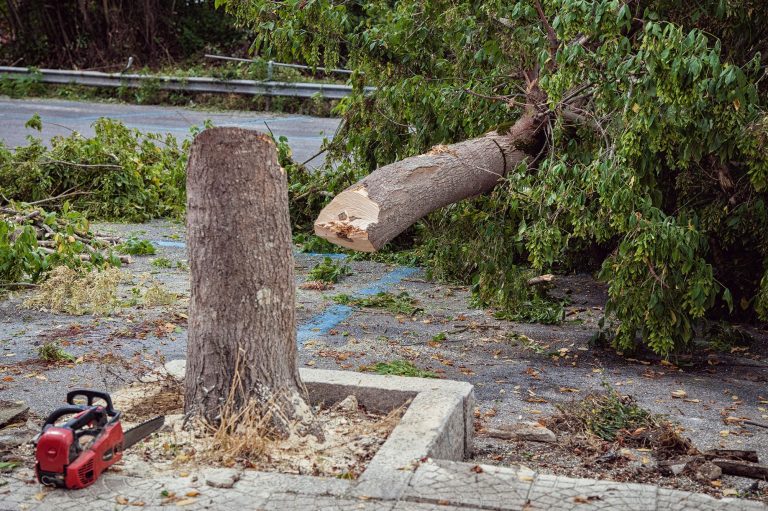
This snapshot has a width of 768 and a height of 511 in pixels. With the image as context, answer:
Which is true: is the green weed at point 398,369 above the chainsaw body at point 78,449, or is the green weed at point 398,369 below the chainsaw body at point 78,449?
below

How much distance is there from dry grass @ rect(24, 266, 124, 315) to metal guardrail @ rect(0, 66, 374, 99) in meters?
9.92

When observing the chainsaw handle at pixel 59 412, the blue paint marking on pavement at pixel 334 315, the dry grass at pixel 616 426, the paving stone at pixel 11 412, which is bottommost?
the blue paint marking on pavement at pixel 334 315

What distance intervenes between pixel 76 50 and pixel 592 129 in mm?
19433

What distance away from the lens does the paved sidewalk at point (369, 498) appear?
375cm

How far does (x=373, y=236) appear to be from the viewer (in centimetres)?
599

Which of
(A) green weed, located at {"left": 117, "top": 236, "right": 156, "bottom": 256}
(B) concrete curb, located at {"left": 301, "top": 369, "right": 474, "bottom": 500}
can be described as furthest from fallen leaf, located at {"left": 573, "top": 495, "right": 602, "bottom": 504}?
(A) green weed, located at {"left": 117, "top": 236, "right": 156, "bottom": 256}

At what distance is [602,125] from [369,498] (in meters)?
3.88

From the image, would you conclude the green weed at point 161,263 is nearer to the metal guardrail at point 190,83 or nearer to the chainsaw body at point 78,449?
the chainsaw body at point 78,449

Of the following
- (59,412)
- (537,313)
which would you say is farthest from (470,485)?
(537,313)

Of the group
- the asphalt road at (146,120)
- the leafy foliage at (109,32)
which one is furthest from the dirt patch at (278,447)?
the leafy foliage at (109,32)

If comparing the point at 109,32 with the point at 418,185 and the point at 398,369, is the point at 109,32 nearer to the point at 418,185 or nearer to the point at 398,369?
the point at 418,185

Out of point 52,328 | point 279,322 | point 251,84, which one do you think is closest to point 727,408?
point 279,322

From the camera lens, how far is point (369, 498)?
3.82m

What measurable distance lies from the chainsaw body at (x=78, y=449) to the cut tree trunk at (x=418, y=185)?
85.3 inches
